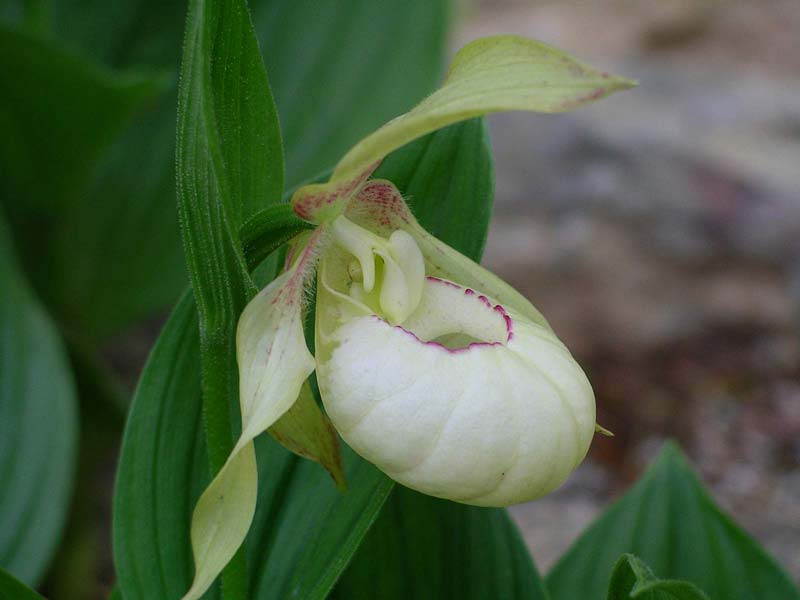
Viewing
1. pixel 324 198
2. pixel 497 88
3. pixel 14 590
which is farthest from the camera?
pixel 14 590

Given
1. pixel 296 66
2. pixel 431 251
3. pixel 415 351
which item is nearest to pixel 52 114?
pixel 296 66

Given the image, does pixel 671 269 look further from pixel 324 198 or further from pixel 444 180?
pixel 324 198

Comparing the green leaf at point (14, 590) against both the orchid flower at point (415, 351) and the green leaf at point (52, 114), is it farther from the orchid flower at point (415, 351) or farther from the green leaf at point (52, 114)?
the green leaf at point (52, 114)

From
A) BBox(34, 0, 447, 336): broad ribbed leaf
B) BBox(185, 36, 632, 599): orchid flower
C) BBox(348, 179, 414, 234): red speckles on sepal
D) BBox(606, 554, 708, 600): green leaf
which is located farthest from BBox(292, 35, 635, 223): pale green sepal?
BBox(34, 0, 447, 336): broad ribbed leaf

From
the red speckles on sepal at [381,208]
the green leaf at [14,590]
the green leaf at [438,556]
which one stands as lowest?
the green leaf at [14,590]

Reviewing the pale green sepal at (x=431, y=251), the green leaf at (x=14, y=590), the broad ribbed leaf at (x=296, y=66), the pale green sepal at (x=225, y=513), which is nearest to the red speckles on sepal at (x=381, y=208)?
the pale green sepal at (x=431, y=251)

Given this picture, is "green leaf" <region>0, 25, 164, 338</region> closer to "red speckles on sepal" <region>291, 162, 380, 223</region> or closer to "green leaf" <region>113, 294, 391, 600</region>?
"green leaf" <region>113, 294, 391, 600</region>
